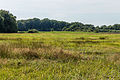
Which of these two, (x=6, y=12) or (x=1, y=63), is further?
(x=6, y=12)

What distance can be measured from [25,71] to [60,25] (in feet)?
463

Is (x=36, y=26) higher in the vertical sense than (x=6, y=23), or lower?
higher

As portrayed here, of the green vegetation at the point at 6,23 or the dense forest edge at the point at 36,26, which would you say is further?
the dense forest edge at the point at 36,26

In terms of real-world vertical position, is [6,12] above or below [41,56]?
above

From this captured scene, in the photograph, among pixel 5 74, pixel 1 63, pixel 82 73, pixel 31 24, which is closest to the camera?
pixel 5 74

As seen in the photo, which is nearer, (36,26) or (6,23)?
(6,23)

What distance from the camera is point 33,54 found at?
10.4 metres

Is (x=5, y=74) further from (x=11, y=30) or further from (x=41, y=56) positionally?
(x=11, y=30)

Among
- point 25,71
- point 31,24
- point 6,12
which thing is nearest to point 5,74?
point 25,71

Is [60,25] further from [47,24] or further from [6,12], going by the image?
[6,12]

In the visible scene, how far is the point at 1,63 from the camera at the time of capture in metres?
7.98

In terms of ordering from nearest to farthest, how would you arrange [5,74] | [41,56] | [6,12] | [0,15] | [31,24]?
[5,74] < [41,56] < [0,15] < [6,12] < [31,24]

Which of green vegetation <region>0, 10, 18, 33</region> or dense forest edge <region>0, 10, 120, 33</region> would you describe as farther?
dense forest edge <region>0, 10, 120, 33</region>

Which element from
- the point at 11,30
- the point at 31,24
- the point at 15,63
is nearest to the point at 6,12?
the point at 11,30
